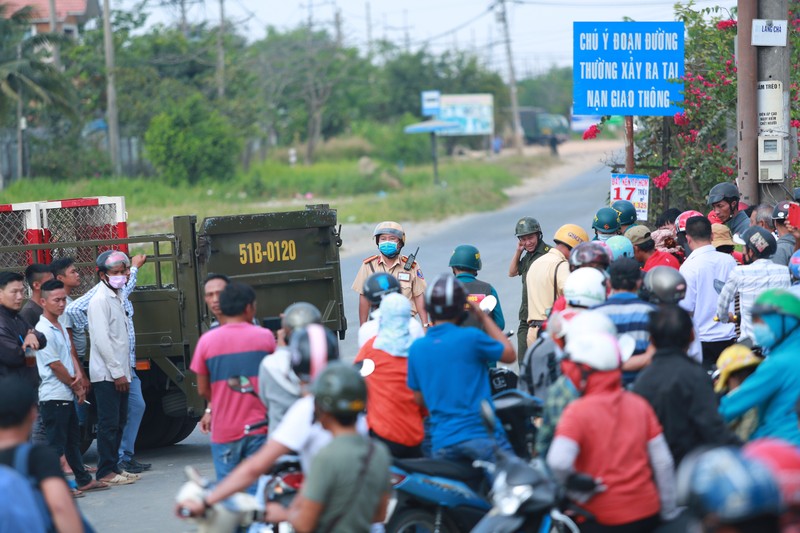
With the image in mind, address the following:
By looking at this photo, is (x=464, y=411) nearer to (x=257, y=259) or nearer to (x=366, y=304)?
(x=366, y=304)

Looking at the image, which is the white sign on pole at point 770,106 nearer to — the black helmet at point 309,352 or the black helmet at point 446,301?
the black helmet at point 446,301

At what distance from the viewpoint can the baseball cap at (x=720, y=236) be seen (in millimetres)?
9094

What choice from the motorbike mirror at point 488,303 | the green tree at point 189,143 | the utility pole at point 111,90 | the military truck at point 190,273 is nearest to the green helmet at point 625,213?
the motorbike mirror at point 488,303

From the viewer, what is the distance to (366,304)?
8.94m

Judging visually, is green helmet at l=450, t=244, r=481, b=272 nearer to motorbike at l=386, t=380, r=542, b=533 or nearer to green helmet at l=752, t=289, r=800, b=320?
motorbike at l=386, t=380, r=542, b=533

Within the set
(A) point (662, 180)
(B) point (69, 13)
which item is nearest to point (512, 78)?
(B) point (69, 13)

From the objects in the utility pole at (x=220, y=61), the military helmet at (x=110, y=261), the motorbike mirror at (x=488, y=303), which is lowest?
the motorbike mirror at (x=488, y=303)

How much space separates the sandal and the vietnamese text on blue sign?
262 inches

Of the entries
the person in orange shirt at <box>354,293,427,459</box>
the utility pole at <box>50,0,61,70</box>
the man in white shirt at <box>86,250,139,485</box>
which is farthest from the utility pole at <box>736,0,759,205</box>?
the utility pole at <box>50,0,61,70</box>

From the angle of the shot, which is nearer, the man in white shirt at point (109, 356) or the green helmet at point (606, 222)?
the man in white shirt at point (109, 356)

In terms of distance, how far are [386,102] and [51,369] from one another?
59.4 meters

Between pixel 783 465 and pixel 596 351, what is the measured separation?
5.01ft

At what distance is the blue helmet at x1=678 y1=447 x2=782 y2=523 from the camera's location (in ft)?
10.0

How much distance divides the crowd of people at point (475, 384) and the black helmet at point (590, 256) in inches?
0.5
